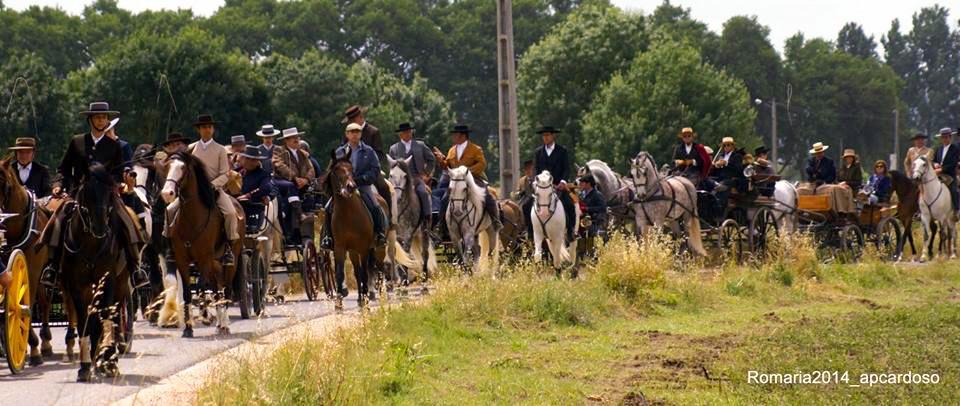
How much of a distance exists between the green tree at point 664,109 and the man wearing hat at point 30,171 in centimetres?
5164

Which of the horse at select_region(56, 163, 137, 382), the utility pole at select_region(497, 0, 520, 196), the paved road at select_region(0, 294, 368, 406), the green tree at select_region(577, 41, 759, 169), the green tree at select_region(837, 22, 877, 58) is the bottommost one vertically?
the paved road at select_region(0, 294, 368, 406)

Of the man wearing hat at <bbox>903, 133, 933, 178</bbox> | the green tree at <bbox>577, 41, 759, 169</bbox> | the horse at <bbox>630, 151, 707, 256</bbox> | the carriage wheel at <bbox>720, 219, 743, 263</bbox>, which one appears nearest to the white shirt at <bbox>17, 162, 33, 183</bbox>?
the horse at <bbox>630, 151, 707, 256</bbox>

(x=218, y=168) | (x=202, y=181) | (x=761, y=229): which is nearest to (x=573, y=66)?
(x=761, y=229)

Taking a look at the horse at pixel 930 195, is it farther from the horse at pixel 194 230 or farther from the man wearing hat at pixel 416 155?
the horse at pixel 194 230

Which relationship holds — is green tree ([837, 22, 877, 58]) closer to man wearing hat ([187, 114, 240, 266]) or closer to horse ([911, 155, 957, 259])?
horse ([911, 155, 957, 259])

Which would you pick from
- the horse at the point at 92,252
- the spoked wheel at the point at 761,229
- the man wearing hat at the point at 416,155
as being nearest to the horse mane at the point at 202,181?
the horse at the point at 92,252

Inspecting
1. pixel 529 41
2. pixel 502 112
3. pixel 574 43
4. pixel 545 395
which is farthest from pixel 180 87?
pixel 529 41

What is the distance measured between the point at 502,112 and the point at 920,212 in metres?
9.07

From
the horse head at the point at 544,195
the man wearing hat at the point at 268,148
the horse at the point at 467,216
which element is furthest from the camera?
the horse head at the point at 544,195

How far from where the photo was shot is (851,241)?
29.7 m

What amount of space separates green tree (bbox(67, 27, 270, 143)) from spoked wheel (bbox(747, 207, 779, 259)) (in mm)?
27236

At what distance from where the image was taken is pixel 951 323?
53.6ft

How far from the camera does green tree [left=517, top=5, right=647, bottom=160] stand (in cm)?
7444

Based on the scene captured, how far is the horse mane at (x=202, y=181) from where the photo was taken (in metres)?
15.6
